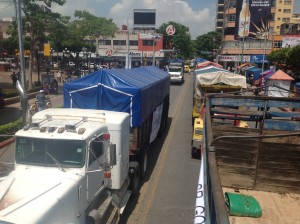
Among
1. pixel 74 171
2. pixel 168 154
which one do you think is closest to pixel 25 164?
pixel 74 171

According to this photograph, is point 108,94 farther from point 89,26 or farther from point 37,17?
point 89,26

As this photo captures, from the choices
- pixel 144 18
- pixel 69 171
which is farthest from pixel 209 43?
pixel 69 171

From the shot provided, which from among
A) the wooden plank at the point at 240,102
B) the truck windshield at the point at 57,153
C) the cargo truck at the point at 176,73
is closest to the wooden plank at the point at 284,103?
the wooden plank at the point at 240,102

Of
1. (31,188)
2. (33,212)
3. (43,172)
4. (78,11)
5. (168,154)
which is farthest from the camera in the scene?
(78,11)

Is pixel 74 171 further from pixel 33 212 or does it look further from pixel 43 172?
pixel 33 212

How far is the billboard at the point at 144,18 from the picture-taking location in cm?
10256

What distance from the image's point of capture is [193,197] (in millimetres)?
10742

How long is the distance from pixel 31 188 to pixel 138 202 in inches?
204

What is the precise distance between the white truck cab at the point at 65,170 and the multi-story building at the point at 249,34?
1679 inches

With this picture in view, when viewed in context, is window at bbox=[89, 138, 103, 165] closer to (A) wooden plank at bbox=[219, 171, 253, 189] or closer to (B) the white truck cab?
(B) the white truck cab

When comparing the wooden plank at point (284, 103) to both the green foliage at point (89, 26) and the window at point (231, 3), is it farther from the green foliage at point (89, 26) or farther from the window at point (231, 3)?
the window at point (231, 3)

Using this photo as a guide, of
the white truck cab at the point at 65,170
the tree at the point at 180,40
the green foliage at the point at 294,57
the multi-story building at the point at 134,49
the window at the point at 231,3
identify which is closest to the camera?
the white truck cab at the point at 65,170

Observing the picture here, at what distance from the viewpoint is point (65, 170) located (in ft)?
21.1

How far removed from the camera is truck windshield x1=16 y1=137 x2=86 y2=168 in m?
6.54
